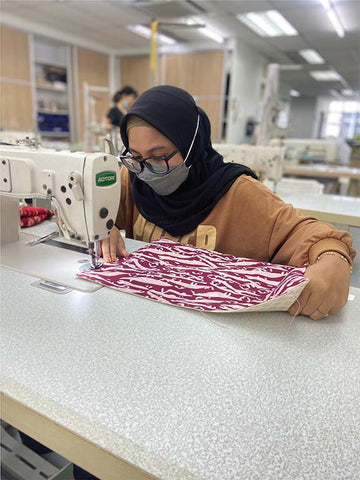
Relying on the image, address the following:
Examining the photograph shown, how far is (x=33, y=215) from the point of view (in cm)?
145

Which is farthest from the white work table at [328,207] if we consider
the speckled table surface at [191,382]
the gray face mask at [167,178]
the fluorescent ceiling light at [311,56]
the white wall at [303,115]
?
the white wall at [303,115]

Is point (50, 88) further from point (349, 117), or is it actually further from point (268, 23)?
point (349, 117)

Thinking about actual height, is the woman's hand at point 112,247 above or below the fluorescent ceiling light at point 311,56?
below

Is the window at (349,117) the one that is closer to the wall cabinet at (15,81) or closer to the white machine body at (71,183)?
the wall cabinet at (15,81)

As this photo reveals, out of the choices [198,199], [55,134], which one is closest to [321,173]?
[198,199]

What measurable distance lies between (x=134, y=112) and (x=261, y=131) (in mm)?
2757

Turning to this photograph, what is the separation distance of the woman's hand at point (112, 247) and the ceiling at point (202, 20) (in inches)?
171

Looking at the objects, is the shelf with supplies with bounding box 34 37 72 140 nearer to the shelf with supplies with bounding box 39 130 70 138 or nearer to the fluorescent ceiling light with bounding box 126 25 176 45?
the shelf with supplies with bounding box 39 130 70 138

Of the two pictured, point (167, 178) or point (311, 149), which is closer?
point (167, 178)

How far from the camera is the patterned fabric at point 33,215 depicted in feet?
4.61

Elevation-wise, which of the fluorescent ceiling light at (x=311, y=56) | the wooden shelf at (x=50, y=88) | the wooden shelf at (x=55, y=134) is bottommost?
the wooden shelf at (x=55, y=134)

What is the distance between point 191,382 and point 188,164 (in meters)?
0.76

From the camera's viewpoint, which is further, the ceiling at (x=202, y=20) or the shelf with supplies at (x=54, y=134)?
the shelf with supplies at (x=54, y=134)

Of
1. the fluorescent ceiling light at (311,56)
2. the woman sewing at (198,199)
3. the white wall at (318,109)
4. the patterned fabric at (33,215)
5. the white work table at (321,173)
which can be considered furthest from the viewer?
the white wall at (318,109)
